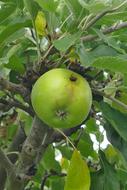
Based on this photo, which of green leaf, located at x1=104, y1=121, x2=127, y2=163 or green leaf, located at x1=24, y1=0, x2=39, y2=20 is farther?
green leaf, located at x1=104, y1=121, x2=127, y2=163

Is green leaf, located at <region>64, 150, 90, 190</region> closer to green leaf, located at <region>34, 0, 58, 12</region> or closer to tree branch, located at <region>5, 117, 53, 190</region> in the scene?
tree branch, located at <region>5, 117, 53, 190</region>

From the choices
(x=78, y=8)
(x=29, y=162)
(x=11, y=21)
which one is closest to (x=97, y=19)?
(x=78, y=8)

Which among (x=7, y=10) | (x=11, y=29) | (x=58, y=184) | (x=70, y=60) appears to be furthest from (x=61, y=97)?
(x=58, y=184)

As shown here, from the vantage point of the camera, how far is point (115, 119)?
1120 millimetres

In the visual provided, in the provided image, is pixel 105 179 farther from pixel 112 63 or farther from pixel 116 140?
pixel 112 63

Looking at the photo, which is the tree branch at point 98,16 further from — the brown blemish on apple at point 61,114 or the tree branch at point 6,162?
the tree branch at point 6,162

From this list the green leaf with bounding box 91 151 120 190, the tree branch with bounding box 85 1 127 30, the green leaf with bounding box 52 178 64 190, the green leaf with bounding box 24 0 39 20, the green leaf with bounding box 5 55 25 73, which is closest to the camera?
the tree branch with bounding box 85 1 127 30

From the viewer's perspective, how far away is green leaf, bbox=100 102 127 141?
1102 mm

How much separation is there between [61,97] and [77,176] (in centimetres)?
28

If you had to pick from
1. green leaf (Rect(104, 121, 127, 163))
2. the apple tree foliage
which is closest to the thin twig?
the apple tree foliage

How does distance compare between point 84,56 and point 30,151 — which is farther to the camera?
point 30,151

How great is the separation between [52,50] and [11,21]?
184mm

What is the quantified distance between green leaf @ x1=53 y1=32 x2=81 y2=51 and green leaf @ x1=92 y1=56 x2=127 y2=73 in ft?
0.19

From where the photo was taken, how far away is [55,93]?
36.7 inches
